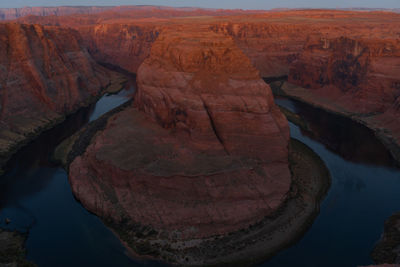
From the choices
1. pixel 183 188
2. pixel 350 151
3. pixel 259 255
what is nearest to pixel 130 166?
pixel 183 188

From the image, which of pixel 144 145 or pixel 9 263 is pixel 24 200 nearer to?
pixel 9 263

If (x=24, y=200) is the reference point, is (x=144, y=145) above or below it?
above

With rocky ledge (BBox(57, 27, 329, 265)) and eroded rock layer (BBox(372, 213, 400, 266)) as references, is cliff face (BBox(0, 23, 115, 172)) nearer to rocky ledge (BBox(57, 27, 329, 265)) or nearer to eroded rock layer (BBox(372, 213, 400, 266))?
rocky ledge (BBox(57, 27, 329, 265))

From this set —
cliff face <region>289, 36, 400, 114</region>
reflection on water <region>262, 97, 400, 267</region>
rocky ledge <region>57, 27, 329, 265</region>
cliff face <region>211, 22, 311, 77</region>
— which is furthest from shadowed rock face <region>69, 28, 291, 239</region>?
cliff face <region>211, 22, 311, 77</region>

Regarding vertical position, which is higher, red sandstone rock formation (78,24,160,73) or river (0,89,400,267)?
red sandstone rock formation (78,24,160,73)

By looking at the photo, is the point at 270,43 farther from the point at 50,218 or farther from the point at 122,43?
the point at 50,218

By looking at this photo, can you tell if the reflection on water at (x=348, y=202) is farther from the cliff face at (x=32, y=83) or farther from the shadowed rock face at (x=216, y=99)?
the cliff face at (x=32, y=83)
